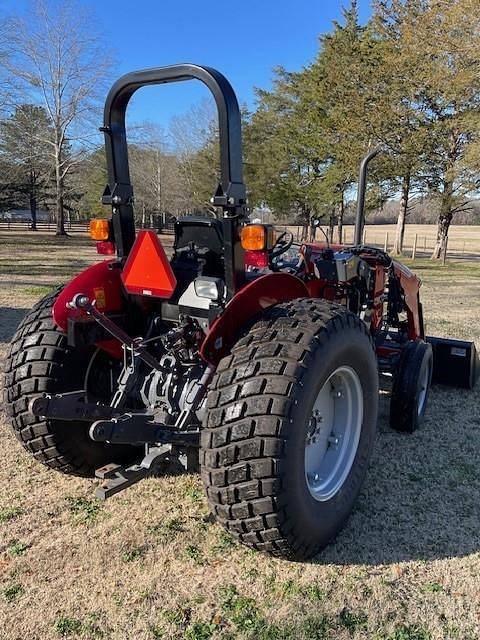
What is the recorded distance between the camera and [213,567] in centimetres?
238

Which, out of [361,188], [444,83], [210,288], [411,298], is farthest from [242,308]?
[444,83]

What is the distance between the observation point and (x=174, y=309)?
2.74 m

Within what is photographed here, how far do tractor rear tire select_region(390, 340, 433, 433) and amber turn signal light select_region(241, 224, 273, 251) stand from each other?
2.09 metres

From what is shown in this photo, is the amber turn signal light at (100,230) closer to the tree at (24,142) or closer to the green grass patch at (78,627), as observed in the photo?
the green grass patch at (78,627)

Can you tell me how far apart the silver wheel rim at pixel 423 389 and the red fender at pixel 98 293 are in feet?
7.53

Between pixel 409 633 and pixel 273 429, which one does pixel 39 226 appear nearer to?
pixel 273 429

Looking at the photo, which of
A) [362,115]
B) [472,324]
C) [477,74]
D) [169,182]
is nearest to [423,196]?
[362,115]

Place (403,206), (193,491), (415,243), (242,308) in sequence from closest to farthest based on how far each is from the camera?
(242,308) → (193,491) → (403,206) → (415,243)

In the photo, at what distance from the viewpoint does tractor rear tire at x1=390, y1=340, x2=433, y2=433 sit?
3.85 meters

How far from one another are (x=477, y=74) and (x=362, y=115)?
5286 millimetres

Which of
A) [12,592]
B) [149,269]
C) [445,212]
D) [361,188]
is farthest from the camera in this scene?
[445,212]

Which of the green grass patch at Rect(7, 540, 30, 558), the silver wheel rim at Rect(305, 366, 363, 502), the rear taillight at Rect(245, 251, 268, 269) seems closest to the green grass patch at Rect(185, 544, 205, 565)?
the silver wheel rim at Rect(305, 366, 363, 502)

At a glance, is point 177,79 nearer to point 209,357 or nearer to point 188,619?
point 209,357

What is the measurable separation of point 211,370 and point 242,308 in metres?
0.36
